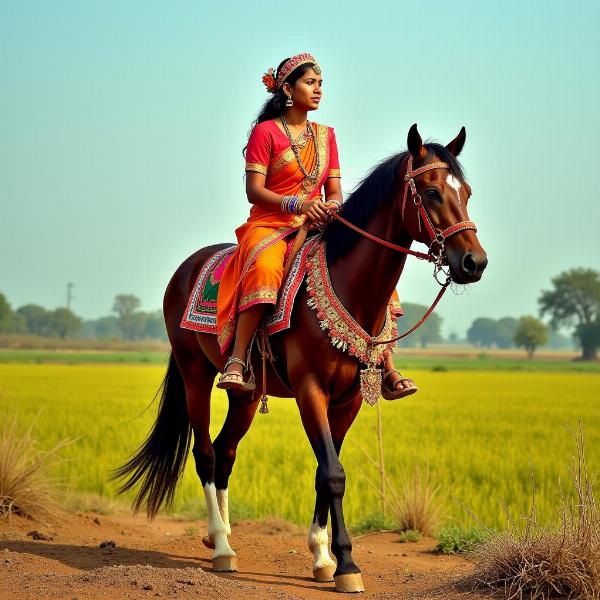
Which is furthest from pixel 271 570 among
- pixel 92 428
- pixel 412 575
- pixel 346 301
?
pixel 92 428

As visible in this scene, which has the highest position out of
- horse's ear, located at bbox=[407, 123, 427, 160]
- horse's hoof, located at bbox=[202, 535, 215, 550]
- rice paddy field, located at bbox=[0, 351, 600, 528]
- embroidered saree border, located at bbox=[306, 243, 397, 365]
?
horse's ear, located at bbox=[407, 123, 427, 160]

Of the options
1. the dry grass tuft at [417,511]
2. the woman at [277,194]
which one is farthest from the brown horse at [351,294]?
the dry grass tuft at [417,511]

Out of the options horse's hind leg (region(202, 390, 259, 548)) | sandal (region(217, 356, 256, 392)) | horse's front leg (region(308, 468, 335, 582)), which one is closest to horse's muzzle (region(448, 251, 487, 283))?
sandal (region(217, 356, 256, 392))

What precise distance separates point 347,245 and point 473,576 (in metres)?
1.99

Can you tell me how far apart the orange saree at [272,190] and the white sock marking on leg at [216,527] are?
115 cm

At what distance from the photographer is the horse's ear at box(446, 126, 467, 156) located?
4953 mm

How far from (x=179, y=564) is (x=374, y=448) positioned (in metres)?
7.74

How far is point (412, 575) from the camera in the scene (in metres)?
5.70

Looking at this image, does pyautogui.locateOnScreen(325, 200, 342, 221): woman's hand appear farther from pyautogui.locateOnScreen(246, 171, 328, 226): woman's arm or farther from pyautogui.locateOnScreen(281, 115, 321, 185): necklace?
pyautogui.locateOnScreen(281, 115, 321, 185): necklace

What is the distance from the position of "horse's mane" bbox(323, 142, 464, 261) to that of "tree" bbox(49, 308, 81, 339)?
112 m

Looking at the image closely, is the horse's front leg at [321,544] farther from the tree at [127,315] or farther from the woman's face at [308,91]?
the tree at [127,315]

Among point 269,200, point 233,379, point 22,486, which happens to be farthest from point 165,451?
point 269,200

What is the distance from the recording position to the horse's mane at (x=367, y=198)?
486 centimetres

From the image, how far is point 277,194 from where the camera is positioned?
5559 mm
